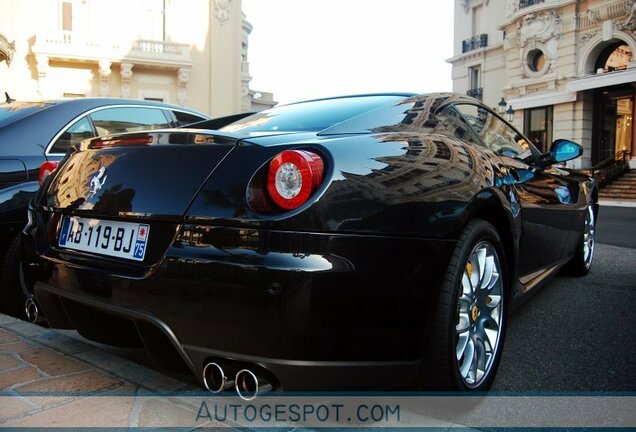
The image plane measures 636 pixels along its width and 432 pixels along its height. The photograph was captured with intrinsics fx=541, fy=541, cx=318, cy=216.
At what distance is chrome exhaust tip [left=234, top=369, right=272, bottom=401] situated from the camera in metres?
1.72

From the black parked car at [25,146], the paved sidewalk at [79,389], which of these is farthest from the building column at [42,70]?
the paved sidewalk at [79,389]

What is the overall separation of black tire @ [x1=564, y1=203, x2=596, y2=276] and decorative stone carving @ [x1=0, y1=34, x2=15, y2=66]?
17058 mm

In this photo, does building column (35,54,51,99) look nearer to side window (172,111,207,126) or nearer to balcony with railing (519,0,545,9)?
side window (172,111,207,126)

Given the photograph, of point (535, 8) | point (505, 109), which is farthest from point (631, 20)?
point (505, 109)

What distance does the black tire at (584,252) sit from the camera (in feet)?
13.9

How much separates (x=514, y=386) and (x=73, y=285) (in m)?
1.86

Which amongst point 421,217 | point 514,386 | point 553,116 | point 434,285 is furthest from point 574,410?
point 553,116

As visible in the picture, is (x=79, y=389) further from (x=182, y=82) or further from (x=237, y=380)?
(x=182, y=82)

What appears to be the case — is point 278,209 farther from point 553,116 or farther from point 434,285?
point 553,116

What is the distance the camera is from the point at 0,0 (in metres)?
19.3

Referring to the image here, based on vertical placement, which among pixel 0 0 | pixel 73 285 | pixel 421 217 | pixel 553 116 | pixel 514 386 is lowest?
pixel 514 386

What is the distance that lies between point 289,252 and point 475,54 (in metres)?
33.3

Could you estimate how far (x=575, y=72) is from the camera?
80.6ft


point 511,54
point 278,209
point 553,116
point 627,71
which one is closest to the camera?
point 278,209
